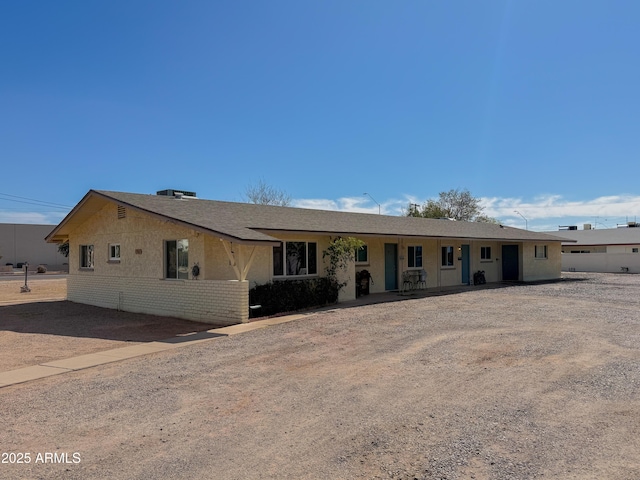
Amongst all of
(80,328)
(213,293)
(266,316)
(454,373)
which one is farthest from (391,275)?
(454,373)

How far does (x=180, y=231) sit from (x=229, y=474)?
38.7 feet

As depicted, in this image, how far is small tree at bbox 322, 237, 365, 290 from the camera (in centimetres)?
1777

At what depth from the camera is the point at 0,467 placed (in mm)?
4684

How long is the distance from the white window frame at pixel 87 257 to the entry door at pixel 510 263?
855 inches

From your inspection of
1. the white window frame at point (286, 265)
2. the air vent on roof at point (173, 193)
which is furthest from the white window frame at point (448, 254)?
the air vent on roof at point (173, 193)

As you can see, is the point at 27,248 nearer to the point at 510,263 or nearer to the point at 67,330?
the point at 67,330

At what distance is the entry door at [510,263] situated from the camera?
1144 inches

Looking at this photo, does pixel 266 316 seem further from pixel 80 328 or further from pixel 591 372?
pixel 591 372

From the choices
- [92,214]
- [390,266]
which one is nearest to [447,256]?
[390,266]

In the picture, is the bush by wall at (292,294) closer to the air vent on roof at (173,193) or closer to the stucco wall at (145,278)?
the stucco wall at (145,278)

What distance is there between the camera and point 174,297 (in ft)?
50.2

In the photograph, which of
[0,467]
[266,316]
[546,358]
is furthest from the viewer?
[266,316]

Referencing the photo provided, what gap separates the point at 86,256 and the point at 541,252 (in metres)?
25.2

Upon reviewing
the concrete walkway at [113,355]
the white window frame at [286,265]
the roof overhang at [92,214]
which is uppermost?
the roof overhang at [92,214]
